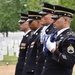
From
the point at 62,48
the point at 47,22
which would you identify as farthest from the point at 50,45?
the point at 47,22

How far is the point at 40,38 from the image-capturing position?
7.73 meters

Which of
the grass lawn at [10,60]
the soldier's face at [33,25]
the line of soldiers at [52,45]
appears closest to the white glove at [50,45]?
the line of soldiers at [52,45]

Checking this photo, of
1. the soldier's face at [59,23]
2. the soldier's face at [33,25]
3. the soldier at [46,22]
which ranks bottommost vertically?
the soldier's face at [33,25]

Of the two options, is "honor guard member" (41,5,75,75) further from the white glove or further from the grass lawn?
the grass lawn

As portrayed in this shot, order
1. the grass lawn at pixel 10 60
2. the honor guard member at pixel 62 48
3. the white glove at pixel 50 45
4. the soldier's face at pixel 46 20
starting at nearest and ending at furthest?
the honor guard member at pixel 62 48 < the white glove at pixel 50 45 < the soldier's face at pixel 46 20 < the grass lawn at pixel 10 60

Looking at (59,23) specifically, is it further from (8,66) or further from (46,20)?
(8,66)

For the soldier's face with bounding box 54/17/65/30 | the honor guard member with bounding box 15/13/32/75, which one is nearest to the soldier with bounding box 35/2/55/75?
the soldier's face with bounding box 54/17/65/30

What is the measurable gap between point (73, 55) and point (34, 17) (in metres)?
2.43

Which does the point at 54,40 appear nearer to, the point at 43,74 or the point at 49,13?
the point at 43,74

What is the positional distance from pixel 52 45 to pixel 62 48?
0.15 m

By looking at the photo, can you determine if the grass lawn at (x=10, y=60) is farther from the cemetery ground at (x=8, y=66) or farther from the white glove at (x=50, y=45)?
the white glove at (x=50, y=45)

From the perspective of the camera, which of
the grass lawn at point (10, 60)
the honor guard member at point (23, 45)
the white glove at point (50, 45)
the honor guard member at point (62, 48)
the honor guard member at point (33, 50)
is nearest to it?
the honor guard member at point (62, 48)

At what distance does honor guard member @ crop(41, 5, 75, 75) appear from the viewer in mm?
6047

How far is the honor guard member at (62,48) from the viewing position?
6047 mm
